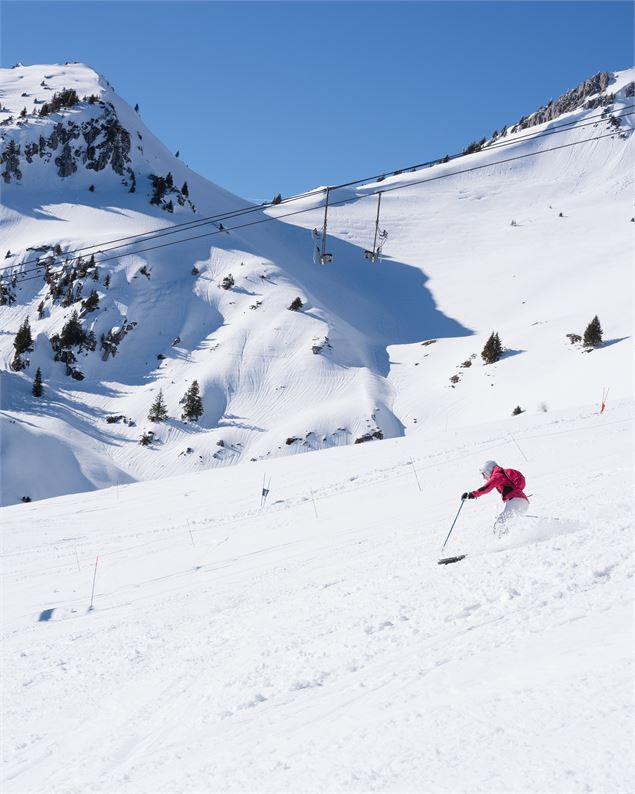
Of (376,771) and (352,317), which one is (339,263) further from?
(376,771)

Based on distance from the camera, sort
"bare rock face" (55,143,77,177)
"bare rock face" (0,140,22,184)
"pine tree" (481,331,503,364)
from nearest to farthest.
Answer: "pine tree" (481,331,503,364)
"bare rock face" (0,140,22,184)
"bare rock face" (55,143,77,177)

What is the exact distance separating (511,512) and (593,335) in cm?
5735

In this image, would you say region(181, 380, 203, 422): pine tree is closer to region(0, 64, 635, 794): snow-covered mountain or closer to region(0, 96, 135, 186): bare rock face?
region(0, 64, 635, 794): snow-covered mountain

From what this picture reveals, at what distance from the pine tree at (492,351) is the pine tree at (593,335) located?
32.3 feet

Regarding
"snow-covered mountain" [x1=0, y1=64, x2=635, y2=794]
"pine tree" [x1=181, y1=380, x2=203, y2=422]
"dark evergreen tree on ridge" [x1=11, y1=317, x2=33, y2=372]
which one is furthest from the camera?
"dark evergreen tree on ridge" [x1=11, y1=317, x2=33, y2=372]

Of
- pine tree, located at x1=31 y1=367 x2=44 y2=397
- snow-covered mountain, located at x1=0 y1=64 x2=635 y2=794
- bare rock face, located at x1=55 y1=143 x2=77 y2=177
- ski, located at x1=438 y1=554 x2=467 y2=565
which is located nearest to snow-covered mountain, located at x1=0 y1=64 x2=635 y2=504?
bare rock face, located at x1=55 y1=143 x2=77 y2=177

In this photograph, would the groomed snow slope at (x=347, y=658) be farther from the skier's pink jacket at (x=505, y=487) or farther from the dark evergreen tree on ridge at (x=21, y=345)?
the dark evergreen tree on ridge at (x=21, y=345)

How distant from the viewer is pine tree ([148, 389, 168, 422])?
6719 cm

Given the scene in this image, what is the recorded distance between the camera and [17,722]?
810 cm

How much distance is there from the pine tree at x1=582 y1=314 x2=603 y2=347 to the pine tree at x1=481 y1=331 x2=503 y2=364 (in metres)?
9.85

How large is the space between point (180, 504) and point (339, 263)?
91096mm

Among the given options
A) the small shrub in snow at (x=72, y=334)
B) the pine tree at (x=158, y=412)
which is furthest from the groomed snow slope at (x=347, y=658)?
the small shrub in snow at (x=72, y=334)

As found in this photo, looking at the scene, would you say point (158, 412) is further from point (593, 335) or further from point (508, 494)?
point (508, 494)

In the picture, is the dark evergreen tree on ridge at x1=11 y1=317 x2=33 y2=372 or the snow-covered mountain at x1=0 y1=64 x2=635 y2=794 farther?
the dark evergreen tree on ridge at x1=11 y1=317 x2=33 y2=372
